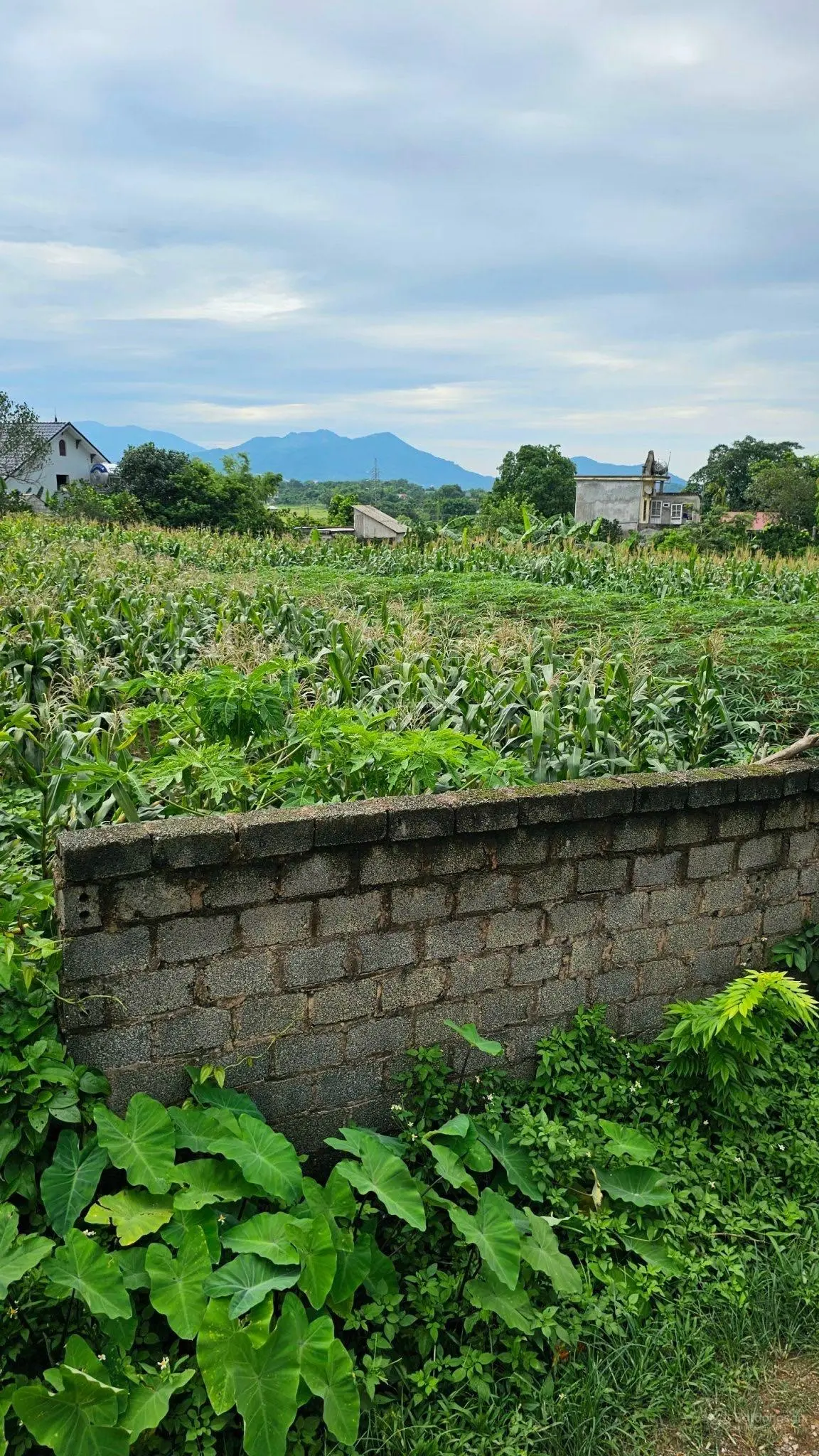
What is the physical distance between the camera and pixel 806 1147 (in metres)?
3.56

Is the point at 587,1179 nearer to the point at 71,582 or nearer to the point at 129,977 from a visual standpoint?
the point at 129,977

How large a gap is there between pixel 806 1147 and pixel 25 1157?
267cm

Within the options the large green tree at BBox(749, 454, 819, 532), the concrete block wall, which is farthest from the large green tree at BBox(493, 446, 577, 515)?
the concrete block wall

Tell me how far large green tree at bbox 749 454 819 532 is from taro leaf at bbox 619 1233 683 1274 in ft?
154

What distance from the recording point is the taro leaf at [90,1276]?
7.82ft

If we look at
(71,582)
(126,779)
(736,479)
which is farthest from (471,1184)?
(736,479)

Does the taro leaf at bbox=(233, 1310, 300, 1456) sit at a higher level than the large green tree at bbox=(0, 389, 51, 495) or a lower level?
lower

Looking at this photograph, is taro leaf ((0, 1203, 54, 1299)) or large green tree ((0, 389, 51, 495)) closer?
taro leaf ((0, 1203, 54, 1299))

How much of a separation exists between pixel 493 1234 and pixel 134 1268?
3.27ft

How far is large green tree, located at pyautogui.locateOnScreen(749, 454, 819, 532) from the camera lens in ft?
153

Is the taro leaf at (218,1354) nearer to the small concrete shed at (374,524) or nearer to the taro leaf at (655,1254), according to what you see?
the taro leaf at (655,1254)

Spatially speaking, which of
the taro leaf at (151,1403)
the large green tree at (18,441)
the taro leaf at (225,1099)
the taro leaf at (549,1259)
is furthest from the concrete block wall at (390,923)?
the large green tree at (18,441)

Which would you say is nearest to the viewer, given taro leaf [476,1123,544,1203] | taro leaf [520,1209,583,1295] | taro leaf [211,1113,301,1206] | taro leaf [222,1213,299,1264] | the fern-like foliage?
taro leaf [222,1213,299,1264]

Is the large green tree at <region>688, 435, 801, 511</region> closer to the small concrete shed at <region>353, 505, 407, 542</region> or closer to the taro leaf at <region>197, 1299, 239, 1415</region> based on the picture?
the small concrete shed at <region>353, 505, 407, 542</region>
